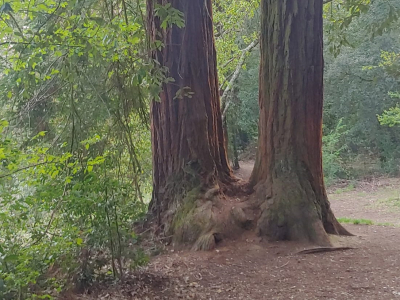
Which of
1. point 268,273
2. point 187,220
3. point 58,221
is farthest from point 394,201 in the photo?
point 58,221

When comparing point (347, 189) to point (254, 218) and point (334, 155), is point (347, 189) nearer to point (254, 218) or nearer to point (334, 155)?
point (334, 155)

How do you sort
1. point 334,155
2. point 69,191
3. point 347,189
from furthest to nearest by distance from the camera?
→ 1. point 334,155
2. point 347,189
3. point 69,191

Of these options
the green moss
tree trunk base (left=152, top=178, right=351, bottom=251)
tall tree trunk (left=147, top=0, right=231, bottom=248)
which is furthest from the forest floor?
tall tree trunk (left=147, top=0, right=231, bottom=248)

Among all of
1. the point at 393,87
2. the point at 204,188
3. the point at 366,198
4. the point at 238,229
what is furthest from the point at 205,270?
the point at 393,87

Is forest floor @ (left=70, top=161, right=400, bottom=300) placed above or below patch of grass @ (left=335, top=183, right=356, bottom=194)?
below

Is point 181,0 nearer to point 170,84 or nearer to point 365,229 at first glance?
point 170,84

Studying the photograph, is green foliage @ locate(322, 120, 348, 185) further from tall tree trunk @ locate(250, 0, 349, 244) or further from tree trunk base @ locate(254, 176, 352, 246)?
tree trunk base @ locate(254, 176, 352, 246)

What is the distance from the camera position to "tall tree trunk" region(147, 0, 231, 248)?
6895 millimetres

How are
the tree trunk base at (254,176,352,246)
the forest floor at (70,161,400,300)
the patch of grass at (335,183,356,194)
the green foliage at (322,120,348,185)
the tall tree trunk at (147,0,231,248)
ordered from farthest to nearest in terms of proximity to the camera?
the green foliage at (322,120,348,185)
the patch of grass at (335,183,356,194)
the tall tree trunk at (147,0,231,248)
the tree trunk base at (254,176,352,246)
the forest floor at (70,161,400,300)

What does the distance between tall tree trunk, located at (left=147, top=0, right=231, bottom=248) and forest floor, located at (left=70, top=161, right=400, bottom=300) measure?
0.93m

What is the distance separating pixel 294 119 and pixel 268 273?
234 centimetres

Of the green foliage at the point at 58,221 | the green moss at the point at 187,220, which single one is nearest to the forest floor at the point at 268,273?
the green moss at the point at 187,220

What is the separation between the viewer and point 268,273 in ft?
18.1

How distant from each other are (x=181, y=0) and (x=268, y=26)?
1385 mm
